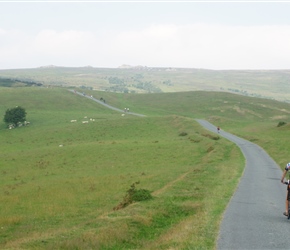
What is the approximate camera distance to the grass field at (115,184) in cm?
1742

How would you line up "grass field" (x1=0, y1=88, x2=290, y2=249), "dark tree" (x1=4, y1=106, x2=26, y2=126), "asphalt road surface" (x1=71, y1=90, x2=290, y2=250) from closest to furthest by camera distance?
"asphalt road surface" (x1=71, y1=90, x2=290, y2=250)
"grass field" (x1=0, y1=88, x2=290, y2=249)
"dark tree" (x1=4, y1=106, x2=26, y2=126)

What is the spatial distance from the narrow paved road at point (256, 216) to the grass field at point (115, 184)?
2.18 feet

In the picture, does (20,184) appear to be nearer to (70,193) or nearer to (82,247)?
(70,193)

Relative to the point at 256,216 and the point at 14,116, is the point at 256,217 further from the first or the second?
the point at 14,116

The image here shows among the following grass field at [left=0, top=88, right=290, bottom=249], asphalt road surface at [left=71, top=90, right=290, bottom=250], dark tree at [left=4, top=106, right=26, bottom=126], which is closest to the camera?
asphalt road surface at [left=71, top=90, right=290, bottom=250]

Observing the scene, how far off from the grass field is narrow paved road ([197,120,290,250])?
666mm

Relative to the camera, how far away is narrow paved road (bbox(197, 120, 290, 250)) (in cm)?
1563

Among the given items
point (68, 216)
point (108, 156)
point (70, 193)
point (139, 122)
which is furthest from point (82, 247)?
point (139, 122)

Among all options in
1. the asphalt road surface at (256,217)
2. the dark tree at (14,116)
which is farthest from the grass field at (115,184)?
the dark tree at (14,116)

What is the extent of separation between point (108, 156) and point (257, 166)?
2308 cm

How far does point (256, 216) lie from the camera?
802 inches

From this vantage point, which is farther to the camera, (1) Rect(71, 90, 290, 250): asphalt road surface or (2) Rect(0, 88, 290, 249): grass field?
(2) Rect(0, 88, 290, 249): grass field

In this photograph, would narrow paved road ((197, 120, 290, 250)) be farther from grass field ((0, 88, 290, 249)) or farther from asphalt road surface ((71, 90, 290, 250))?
grass field ((0, 88, 290, 249))

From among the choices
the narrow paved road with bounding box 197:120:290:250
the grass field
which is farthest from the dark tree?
the narrow paved road with bounding box 197:120:290:250
